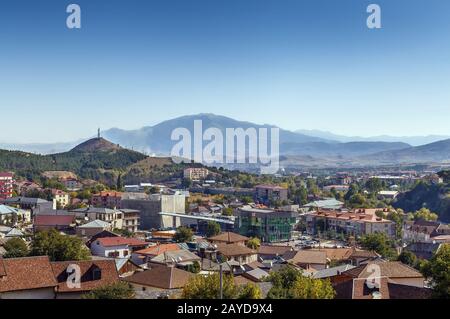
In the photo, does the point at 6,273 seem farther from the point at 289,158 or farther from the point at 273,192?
the point at 289,158

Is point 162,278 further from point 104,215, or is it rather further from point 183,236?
point 104,215

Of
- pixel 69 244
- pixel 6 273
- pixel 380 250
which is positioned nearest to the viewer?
pixel 6 273

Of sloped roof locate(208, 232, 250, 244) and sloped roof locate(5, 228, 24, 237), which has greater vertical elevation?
sloped roof locate(5, 228, 24, 237)

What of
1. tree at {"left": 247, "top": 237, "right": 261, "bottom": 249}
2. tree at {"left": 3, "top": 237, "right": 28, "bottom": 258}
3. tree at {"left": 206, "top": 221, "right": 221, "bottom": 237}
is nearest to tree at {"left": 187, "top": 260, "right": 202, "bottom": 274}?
tree at {"left": 3, "top": 237, "right": 28, "bottom": 258}

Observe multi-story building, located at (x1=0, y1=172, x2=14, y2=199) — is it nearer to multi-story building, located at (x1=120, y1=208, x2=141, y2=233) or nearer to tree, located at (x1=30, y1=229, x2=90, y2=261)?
multi-story building, located at (x1=120, y1=208, x2=141, y2=233)

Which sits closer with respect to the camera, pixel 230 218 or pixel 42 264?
pixel 42 264

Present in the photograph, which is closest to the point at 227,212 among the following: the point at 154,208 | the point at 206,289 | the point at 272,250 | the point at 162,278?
the point at 154,208
